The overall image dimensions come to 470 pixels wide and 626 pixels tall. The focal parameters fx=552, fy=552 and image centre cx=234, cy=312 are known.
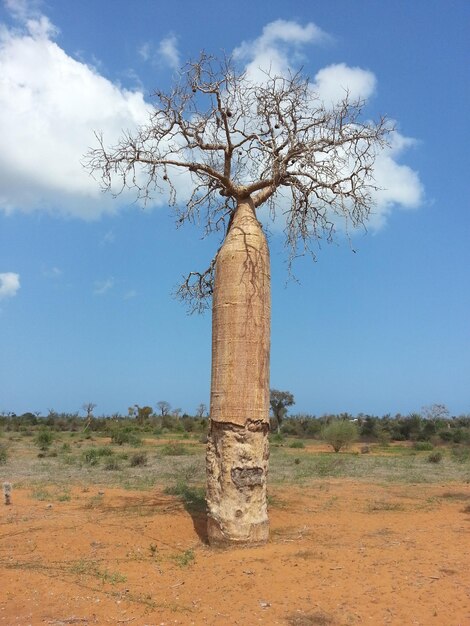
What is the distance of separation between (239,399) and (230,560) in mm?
1687

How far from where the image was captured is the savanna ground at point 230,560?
14.1ft

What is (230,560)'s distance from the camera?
566 cm

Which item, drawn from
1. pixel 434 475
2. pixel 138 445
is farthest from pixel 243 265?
pixel 138 445

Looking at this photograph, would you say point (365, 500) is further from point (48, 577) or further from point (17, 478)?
point (17, 478)

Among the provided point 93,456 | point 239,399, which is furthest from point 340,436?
point 239,399

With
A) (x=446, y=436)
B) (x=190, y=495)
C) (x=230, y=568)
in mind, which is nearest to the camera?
(x=230, y=568)

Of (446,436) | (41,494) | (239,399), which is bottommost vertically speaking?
(41,494)

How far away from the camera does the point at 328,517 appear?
8.03 m

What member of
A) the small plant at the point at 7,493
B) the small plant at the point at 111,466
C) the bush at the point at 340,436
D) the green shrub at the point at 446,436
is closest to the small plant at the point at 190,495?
the small plant at the point at 7,493

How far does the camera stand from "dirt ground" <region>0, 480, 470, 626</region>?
4262mm

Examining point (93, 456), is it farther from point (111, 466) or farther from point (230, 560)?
point (230, 560)

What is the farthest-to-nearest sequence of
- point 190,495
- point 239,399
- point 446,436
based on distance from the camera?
point 446,436 → point 190,495 → point 239,399

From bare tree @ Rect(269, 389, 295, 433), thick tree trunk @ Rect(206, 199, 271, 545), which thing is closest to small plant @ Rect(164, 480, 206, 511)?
thick tree trunk @ Rect(206, 199, 271, 545)

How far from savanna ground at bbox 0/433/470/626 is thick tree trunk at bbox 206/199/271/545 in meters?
0.37
